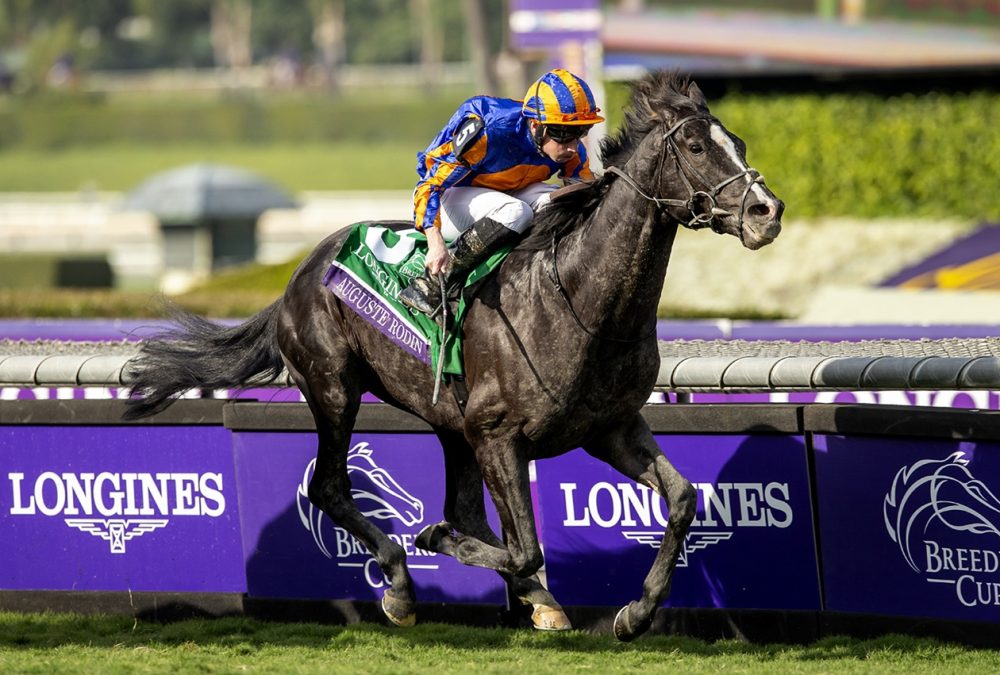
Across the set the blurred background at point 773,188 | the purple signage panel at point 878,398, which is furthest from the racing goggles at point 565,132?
the blurred background at point 773,188

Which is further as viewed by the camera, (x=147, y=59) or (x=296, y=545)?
(x=147, y=59)

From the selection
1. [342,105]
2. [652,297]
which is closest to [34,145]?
[342,105]

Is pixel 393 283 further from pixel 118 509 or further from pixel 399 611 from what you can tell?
pixel 118 509

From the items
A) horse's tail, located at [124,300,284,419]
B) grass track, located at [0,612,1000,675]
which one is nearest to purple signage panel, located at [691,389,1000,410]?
grass track, located at [0,612,1000,675]

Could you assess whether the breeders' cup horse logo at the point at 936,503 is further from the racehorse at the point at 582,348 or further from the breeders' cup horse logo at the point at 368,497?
the breeders' cup horse logo at the point at 368,497

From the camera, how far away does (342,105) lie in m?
60.6

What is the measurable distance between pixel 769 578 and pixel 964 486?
2.70 feet

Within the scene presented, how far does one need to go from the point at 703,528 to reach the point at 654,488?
Answer: 63cm

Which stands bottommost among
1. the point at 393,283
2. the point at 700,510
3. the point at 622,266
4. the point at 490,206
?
the point at 700,510

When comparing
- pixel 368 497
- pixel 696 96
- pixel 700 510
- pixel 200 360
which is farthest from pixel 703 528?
pixel 200 360

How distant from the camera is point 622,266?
5090 millimetres

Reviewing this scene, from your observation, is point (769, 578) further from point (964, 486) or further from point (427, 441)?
point (427, 441)

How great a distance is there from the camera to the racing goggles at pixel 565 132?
17.6ft

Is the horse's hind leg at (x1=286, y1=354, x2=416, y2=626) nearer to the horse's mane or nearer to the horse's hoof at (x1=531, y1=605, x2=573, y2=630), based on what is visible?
the horse's hoof at (x1=531, y1=605, x2=573, y2=630)
